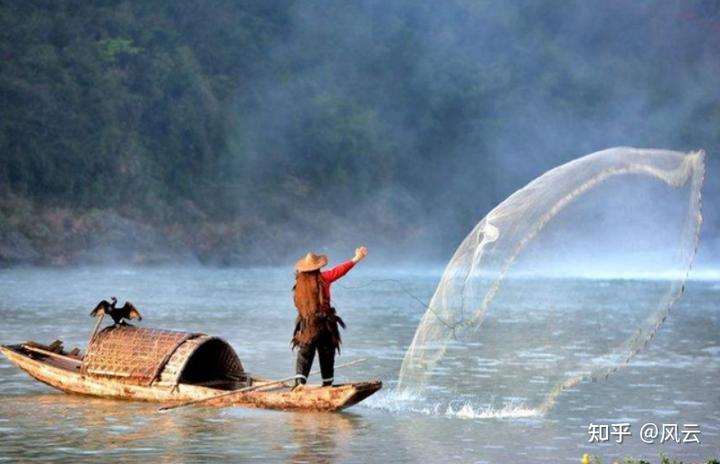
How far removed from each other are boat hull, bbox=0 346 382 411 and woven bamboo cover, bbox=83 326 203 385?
0.34ft

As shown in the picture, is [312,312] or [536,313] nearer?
[312,312]

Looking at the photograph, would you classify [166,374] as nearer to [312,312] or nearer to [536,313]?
[312,312]

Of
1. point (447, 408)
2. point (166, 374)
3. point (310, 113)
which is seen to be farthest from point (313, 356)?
point (310, 113)

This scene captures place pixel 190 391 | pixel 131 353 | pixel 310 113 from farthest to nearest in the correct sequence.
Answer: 1. pixel 310 113
2. pixel 131 353
3. pixel 190 391

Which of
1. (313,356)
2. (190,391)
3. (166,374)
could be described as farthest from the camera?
(166,374)

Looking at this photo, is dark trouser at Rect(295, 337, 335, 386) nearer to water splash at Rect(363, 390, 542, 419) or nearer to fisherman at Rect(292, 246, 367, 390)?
fisherman at Rect(292, 246, 367, 390)

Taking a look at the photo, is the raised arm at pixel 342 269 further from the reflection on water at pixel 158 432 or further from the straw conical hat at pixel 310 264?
the reflection on water at pixel 158 432

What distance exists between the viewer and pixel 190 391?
16.2m

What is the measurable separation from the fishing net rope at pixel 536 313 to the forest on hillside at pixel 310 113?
63.7 ft

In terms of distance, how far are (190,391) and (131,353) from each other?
3.26 feet

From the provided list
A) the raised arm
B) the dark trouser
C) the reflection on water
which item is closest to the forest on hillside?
the reflection on water

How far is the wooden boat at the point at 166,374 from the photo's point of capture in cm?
1598

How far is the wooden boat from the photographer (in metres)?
16.0

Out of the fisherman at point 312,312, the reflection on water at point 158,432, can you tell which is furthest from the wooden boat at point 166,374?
the fisherman at point 312,312
